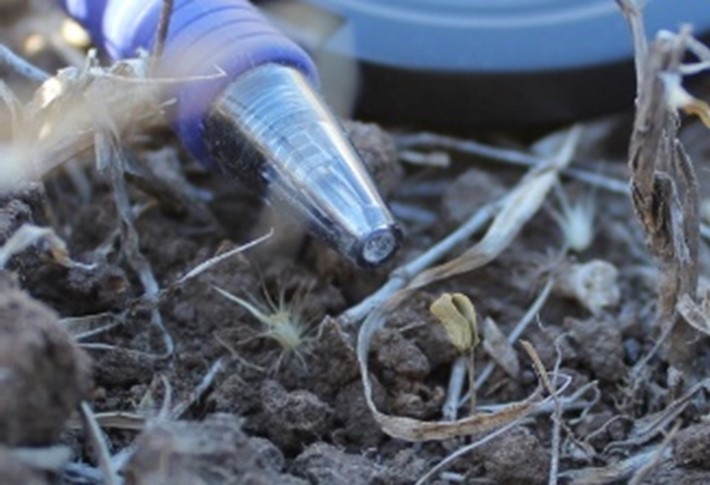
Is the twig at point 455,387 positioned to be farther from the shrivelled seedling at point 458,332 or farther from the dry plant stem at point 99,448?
the dry plant stem at point 99,448

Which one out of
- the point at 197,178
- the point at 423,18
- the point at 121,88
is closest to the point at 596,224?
the point at 423,18

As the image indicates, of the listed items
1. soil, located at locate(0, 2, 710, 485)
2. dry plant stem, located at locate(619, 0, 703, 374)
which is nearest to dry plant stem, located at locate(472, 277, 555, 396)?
soil, located at locate(0, 2, 710, 485)

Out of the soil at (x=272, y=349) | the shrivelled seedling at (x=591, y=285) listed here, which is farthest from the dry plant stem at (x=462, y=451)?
the shrivelled seedling at (x=591, y=285)

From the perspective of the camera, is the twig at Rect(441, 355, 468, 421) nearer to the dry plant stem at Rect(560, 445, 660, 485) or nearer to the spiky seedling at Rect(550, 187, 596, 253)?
the dry plant stem at Rect(560, 445, 660, 485)

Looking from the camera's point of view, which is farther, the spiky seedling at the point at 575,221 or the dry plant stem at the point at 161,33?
the spiky seedling at the point at 575,221

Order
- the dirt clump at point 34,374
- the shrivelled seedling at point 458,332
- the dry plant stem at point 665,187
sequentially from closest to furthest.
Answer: the dirt clump at point 34,374 → the dry plant stem at point 665,187 → the shrivelled seedling at point 458,332

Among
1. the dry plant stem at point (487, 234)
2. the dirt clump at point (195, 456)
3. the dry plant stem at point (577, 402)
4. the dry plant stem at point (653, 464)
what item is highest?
the dirt clump at point (195, 456)

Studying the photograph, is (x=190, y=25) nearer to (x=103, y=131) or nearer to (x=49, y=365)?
(x=103, y=131)
